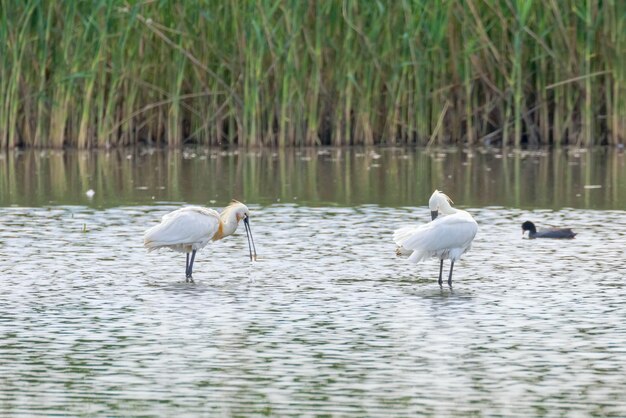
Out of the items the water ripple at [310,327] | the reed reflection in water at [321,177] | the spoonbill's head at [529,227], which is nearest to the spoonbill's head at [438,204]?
the water ripple at [310,327]

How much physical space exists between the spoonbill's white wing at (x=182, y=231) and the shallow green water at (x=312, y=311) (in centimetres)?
21

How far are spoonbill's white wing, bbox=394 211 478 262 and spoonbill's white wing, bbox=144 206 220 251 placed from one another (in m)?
1.22

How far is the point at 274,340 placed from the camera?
7.28m

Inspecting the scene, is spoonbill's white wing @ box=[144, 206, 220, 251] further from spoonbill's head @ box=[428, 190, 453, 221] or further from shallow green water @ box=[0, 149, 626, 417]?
spoonbill's head @ box=[428, 190, 453, 221]

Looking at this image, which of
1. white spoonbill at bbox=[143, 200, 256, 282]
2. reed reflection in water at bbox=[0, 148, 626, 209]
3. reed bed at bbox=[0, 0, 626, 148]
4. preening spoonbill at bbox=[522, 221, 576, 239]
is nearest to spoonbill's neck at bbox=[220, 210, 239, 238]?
white spoonbill at bbox=[143, 200, 256, 282]

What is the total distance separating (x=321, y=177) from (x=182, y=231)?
23.0 feet

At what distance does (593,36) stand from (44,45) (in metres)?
6.74

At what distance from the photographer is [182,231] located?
30.8 ft

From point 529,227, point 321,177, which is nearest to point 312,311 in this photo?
point 529,227

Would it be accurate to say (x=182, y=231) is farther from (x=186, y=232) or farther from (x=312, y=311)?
(x=312, y=311)

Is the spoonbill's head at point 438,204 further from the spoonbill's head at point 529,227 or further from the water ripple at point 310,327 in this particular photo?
the spoonbill's head at point 529,227

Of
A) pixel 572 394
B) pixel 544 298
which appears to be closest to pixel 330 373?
pixel 572 394

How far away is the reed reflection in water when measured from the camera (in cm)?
1429

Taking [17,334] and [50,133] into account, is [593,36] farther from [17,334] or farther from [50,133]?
[17,334]
